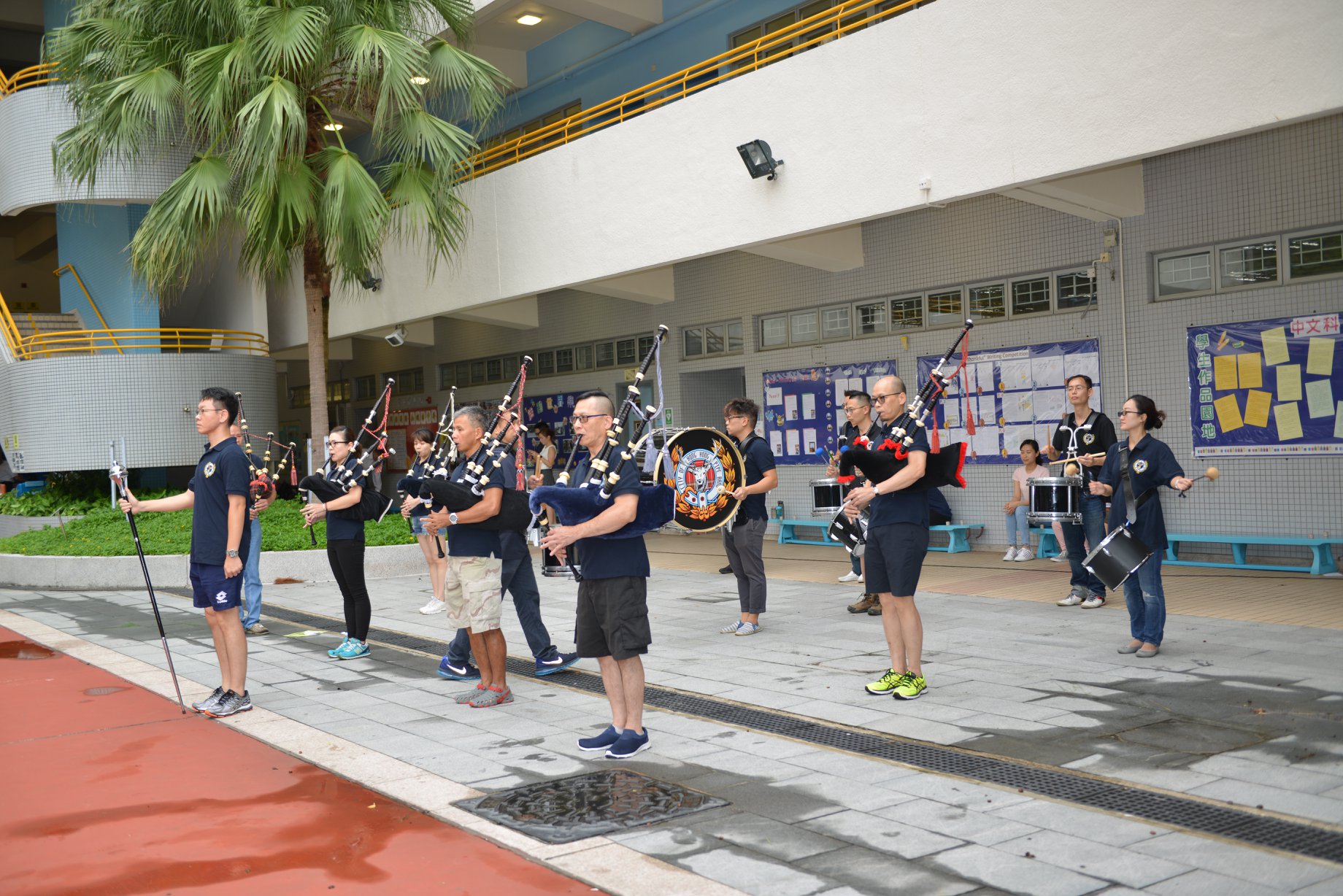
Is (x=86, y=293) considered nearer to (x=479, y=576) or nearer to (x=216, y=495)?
(x=216, y=495)

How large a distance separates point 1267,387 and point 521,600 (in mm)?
7341

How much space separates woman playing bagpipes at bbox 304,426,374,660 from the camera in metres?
7.80

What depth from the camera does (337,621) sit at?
10047 millimetres

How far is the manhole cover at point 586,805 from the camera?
4320mm

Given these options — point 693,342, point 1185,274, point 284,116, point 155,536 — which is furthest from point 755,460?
point 155,536

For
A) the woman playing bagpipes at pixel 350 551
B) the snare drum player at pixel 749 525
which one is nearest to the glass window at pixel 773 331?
the snare drum player at pixel 749 525

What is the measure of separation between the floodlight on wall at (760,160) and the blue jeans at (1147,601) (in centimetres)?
625

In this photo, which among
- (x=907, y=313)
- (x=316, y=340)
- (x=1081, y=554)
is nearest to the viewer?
(x=1081, y=554)

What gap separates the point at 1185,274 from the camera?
10.9 meters

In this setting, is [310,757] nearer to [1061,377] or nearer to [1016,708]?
[1016,708]

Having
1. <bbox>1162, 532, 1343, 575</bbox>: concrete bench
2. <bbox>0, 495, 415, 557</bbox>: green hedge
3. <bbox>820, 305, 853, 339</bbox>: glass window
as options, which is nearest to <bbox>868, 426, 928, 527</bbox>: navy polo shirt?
<bbox>1162, 532, 1343, 575</bbox>: concrete bench

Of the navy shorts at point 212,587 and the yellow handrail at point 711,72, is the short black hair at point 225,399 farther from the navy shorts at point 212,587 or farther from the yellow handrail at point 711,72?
the yellow handrail at point 711,72

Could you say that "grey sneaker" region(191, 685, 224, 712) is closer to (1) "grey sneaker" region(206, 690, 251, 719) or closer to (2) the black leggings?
(1) "grey sneaker" region(206, 690, 251, 719)

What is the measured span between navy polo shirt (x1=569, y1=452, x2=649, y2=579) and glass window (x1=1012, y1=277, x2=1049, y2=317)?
8254 mm
